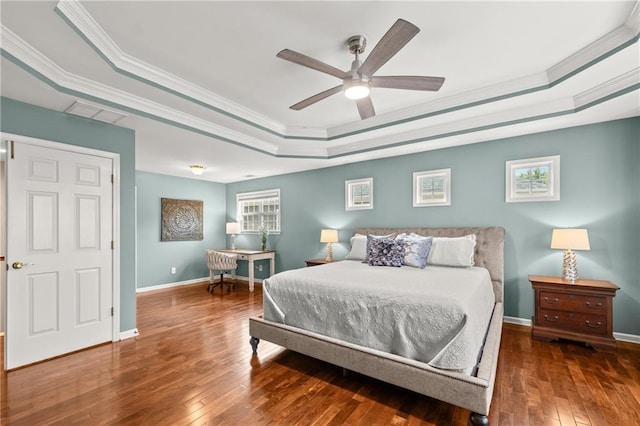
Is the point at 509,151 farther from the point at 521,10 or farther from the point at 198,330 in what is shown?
the point at 198,330

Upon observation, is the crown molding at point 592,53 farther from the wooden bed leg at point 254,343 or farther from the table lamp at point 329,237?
the wooden bed leg at point 254,343

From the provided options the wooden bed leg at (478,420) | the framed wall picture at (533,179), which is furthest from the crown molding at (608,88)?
the wooden bed leg at (478,420)

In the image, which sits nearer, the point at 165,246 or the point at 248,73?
the point at 248,73

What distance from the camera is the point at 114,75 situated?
8.38 feet

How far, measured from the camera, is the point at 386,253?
371 centimetres

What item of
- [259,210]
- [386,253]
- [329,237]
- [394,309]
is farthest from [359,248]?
[259,210]

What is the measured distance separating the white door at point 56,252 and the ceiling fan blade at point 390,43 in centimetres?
307

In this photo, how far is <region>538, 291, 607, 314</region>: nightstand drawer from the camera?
301 cm

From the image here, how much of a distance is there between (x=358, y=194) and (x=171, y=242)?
4.27 metres

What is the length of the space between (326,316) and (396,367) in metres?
0.72

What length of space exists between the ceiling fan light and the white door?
2.86m

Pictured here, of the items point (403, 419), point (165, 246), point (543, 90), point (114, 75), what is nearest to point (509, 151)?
point (543, 90)

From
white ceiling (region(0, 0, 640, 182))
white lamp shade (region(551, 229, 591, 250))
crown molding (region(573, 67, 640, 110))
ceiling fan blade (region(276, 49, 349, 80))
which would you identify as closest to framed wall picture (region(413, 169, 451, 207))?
white ceiling (region(0, 0, 640, 182))

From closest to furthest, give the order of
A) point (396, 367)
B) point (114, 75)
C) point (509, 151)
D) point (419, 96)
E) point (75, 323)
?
1. point (396, 367)
2. point (114, 75)
3. point (75, 323)
4. point (419, 96)
5. point (509, 151)
